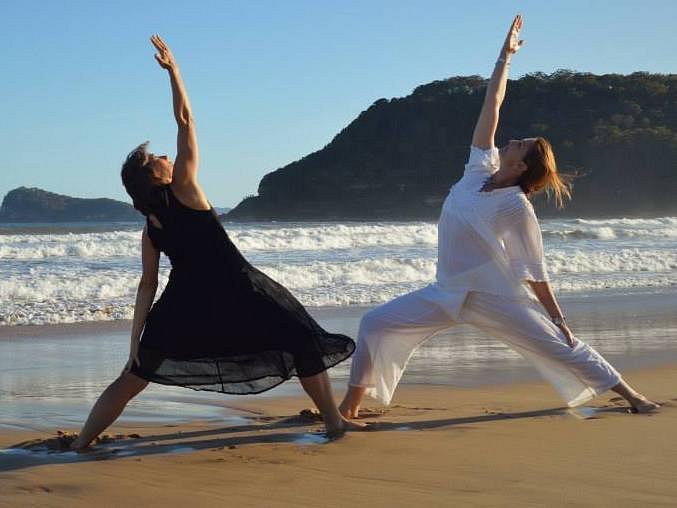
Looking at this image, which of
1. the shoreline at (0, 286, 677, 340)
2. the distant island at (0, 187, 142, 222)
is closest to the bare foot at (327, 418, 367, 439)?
the shoreline at (0, 286, 677, 340)

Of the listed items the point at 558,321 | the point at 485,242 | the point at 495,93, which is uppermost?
the point at 495,93

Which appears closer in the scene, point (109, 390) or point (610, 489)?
point (610, 489)

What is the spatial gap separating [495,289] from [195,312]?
1.64 metres

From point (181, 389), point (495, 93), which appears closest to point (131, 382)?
point (181, 389)

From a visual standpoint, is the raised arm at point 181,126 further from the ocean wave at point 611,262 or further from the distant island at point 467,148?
the distant island at point 467,148

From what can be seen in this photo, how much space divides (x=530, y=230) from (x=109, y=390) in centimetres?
228

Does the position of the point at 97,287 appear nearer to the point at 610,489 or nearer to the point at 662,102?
the point at 610,489

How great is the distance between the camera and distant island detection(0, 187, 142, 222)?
108000 mm

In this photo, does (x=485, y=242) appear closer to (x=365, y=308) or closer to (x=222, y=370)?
(x=222, y=370)

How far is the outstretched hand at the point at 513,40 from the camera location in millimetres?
5938

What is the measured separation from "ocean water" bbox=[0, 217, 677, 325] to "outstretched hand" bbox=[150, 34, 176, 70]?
314 inches

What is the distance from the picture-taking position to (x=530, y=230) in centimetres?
558

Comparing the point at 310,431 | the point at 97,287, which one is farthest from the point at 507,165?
the point at 97,287

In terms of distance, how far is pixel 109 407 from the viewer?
5078 mm
